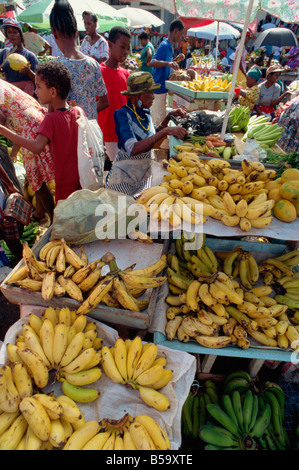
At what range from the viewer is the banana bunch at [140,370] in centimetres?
174

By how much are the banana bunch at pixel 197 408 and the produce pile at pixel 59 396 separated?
946mm

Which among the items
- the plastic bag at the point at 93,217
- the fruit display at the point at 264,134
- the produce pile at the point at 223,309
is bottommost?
the produce pile at the point at 223,309

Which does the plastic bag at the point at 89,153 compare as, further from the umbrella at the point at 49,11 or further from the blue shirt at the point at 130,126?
the umbrella at the point at 49,11

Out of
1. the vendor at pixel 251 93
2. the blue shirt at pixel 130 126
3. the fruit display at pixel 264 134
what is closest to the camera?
the blue shirt at pixel 130 126

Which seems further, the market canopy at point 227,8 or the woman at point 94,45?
the woman at point 94,45

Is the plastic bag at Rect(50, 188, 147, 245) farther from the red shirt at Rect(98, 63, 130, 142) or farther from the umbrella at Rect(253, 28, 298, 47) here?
the umbrella at Rect(253, 28, 298, 47)

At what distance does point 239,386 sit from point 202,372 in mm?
374

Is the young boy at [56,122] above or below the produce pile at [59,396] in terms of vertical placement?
above

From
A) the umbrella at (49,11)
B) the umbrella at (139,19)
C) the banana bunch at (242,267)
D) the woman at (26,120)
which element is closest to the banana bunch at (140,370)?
the banana bunch at (242,267)

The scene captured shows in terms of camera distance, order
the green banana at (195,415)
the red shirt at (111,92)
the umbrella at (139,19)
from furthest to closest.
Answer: the umbrella at (139,19), the red shirt at (111,92), the green banana at (195,415)

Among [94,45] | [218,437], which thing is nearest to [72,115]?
[218,437]
